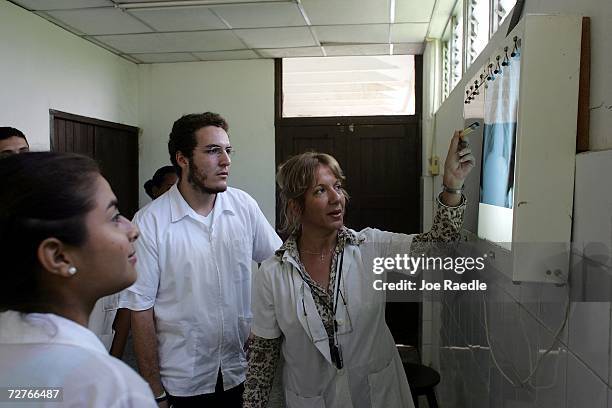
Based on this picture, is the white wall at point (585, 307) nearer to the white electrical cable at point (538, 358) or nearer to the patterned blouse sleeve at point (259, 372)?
the white electrical cable at point (538, 358)

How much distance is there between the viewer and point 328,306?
1.40 metres

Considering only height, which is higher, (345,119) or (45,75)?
(45,75)

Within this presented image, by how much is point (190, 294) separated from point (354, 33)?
103 inches

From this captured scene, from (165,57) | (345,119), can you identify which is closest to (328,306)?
(345,119)

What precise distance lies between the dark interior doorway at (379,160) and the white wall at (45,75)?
1411 millimetres

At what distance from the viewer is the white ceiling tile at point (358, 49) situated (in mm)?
4035

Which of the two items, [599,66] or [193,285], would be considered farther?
[193,285]

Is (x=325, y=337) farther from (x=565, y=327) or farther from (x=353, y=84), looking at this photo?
(x=353, y=84)

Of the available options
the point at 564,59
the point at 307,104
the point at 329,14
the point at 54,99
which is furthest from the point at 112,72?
the point at 564,59

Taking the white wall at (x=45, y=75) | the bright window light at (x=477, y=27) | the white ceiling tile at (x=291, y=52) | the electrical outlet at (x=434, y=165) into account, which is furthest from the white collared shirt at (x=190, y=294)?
the white ceiling tile at (x=291, y=52)

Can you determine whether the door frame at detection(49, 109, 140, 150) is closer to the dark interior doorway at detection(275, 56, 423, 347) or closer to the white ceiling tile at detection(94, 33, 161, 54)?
the white ceiling tile at detection(94, 33, 161, 54)

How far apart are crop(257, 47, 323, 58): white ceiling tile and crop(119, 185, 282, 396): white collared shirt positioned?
266cm

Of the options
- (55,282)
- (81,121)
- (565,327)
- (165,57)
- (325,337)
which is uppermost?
(165,57)

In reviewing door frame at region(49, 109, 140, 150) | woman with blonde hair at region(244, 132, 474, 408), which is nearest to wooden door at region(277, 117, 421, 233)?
door frame at region(49, 109, 140, 150)
